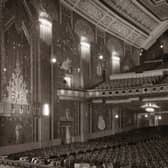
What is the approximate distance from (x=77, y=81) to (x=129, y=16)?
5667 millimetres

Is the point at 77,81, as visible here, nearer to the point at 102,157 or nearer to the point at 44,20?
the point at 44,20

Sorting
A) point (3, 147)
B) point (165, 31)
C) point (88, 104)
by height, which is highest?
point (165, 31)

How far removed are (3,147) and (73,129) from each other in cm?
460

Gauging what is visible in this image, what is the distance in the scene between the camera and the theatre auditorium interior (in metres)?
9.64

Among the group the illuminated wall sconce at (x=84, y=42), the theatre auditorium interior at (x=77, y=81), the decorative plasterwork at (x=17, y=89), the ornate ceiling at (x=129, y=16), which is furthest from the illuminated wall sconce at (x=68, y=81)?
the ornate ceiling at (x=129, y=16)

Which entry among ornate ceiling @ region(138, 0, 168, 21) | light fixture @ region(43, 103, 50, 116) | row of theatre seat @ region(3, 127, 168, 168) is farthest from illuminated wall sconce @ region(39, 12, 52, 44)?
ornate ceiling @ region(138, 0, 168, 21)

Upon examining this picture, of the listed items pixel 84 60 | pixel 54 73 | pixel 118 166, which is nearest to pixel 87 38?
pixel 84 60

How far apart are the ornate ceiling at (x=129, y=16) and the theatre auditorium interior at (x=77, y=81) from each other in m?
0.06

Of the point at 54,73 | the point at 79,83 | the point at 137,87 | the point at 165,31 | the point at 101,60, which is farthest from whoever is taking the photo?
the point at 165,31

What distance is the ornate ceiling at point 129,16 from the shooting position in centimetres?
1430

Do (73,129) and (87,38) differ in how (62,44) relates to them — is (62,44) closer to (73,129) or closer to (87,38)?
(87,38)

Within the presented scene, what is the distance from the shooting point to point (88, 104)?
590 inches

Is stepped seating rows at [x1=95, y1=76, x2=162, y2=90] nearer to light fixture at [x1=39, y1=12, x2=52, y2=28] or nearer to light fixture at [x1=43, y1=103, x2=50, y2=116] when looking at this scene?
light fixture at [x1=43, y1=103, x2=50, y2=116]

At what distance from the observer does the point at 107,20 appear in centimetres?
1576
